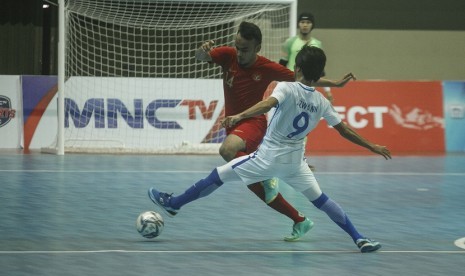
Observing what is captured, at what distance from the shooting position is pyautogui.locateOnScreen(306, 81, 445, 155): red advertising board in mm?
16484

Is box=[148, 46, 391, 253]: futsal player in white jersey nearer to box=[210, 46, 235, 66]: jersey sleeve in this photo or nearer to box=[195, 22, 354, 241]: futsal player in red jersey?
box=[195, 22, 354, 241]: futsal player in red jersey

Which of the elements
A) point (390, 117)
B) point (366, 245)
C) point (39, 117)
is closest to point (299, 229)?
point (366, 245)

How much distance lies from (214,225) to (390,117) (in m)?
9.15

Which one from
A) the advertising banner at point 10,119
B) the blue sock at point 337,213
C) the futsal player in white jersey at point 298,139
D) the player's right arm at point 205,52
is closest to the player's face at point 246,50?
the player's right arm at point 205,52

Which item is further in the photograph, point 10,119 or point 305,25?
point 10,119

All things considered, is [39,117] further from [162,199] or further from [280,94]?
[280,94]

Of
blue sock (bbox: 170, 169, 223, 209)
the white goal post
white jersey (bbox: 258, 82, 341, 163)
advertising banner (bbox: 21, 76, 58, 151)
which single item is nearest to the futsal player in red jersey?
blue sock (bbox: 170, 169, 223, 209)

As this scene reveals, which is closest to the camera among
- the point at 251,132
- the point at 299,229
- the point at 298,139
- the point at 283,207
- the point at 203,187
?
the point at 298,139

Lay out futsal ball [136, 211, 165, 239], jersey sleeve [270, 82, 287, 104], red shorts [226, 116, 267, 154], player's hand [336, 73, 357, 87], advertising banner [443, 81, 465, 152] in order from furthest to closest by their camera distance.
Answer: advertising banner [443, 81, 465, 152] < red shorts [226, 116, 267, 154] < player's hand [336, 73, 357, 87] < futsal ball [136, 211, 165, 239] < jersey sleeve [270, 82, 287, 104]

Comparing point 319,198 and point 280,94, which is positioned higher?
point 280,94

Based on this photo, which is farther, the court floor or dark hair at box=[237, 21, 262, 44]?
dark hair at box=[237, 21, 262, 44]

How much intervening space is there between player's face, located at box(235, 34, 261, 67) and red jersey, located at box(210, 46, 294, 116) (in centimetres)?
7

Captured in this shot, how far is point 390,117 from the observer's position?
16.7 meters

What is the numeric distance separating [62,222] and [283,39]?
28.9 ft
